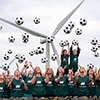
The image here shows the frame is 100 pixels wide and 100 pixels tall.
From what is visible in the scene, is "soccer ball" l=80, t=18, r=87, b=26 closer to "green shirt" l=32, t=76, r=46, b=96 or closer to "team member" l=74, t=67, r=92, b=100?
"team member" l=74, t=67, r=92, b=100

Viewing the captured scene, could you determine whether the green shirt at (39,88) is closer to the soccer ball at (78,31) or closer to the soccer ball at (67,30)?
the soccer ball at (67,30)

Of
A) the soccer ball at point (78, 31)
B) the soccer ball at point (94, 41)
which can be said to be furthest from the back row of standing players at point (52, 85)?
the soccer ball at point (94, 41)

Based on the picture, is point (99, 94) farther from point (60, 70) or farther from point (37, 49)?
point (37, 49)

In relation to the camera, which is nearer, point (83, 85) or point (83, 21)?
point (83, 85)

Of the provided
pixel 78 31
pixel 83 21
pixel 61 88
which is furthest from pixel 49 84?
pixel 83 21

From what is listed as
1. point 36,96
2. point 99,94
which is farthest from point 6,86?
point 99,94

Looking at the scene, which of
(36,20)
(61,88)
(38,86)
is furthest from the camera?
(36,20)

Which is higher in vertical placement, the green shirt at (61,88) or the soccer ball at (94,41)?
the soccer ball at (94,41)

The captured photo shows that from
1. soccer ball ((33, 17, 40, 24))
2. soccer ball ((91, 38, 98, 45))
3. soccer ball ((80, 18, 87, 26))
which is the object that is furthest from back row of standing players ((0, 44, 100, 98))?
soccer ball ((33, 17, 40, 24))

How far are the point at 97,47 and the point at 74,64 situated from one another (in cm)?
499

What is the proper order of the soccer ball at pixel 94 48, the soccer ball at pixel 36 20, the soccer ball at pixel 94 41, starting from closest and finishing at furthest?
the soccer ball at pixel 94 41 < the soccer ball at pixel 36 20 < the soccer ball at pixel 94 48

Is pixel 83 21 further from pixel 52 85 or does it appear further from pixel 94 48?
pixel 52 85

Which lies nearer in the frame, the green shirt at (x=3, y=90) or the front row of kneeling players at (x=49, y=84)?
the front row of kneeling players at (x=49, y=84)

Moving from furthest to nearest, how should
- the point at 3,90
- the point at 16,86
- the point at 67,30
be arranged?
the point at 67,30
the point at 3,90
the point at 16,86
